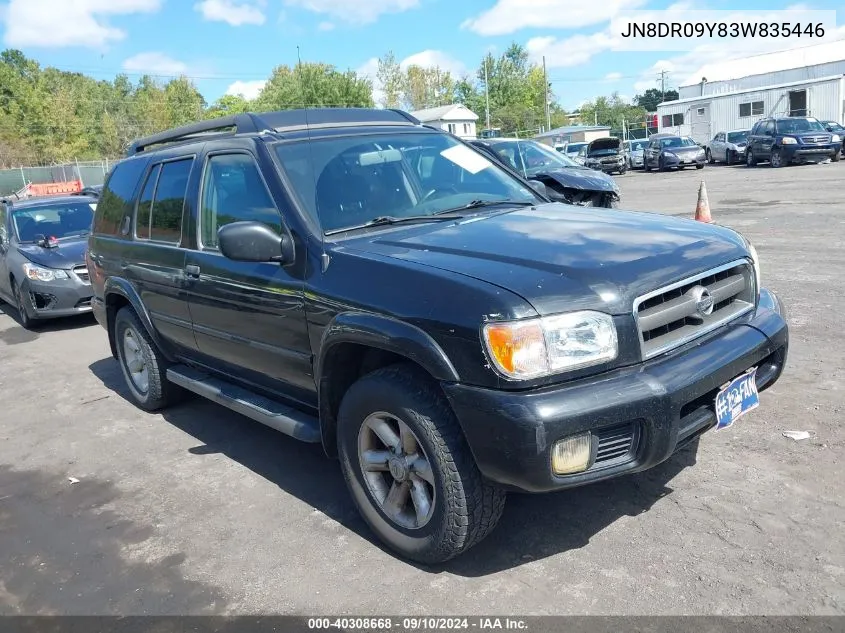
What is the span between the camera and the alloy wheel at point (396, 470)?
3.08m

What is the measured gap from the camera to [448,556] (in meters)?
3.05

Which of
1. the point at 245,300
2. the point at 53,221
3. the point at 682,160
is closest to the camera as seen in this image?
the point at 245,300

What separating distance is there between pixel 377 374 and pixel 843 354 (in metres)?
3.74

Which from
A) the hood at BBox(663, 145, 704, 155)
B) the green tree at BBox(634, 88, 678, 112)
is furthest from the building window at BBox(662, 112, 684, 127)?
the green tree at BBox(634, 88, 678, 112)

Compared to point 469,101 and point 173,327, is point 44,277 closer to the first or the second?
point 173,327

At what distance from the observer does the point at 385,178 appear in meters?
3.99

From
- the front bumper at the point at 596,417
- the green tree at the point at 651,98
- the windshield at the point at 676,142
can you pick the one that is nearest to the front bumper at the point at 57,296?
the front bumper at the point at 596,417

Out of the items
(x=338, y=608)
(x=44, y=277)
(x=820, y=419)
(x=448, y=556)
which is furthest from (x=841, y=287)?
(x=44, y=277)

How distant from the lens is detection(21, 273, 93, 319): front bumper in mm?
8836

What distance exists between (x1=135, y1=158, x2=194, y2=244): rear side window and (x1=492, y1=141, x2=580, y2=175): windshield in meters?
7.16

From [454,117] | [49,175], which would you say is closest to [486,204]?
[49,175]

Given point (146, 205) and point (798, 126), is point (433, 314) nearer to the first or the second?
A: point (146, 205)

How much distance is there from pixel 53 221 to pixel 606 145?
25.8 meters

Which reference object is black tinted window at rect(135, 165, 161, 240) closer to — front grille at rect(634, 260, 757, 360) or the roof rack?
the roof rack
